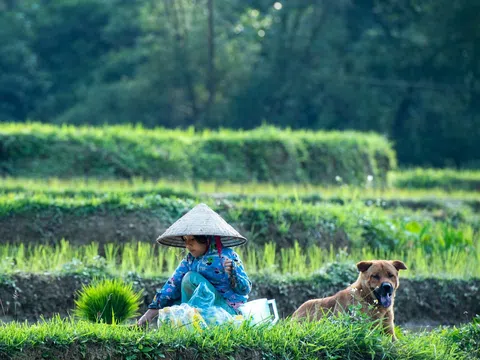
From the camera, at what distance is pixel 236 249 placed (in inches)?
446

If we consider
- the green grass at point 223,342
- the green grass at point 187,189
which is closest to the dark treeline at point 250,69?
the green grass at point 187,189

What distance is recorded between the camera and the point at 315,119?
3459cm

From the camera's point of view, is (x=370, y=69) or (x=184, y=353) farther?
(x=370, y=69)

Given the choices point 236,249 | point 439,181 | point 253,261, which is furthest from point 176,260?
point 439,181

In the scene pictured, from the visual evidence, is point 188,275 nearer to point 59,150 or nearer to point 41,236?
point 41,236

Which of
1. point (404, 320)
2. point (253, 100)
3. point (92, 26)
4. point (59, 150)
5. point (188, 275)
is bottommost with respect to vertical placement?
point (404, 320)

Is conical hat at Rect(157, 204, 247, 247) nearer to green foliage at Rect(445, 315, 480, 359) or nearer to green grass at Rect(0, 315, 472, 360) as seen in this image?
green grass at Rect(0, 315, 472, 360)

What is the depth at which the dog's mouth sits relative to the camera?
6988 millimetres

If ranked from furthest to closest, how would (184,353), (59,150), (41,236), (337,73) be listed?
Answer: 1. (337,73)
2. (59,150)
3. (41,236)
4. (184,353)

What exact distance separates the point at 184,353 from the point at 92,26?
28.8 meters

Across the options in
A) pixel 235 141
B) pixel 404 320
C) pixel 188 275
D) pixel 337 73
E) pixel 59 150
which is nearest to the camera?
pixel 188 275

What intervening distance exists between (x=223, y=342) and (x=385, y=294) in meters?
1.41

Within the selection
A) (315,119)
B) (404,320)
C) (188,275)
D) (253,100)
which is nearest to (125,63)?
(253,100)

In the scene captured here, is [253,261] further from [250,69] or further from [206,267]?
[250,69]
